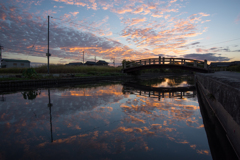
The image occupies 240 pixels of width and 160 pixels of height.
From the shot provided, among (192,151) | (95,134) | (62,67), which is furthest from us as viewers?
(62,67)

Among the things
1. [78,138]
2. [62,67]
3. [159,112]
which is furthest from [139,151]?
[62,67]

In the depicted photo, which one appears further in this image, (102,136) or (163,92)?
(163,92)

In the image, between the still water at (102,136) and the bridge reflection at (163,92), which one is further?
the bridge reflection at (163,92)

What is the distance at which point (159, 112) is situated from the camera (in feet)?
19.0

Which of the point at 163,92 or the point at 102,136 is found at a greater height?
the point at 163,92

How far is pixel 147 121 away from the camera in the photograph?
4.76 metres

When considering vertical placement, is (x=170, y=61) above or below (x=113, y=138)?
above

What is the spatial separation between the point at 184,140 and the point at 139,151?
1246 mm

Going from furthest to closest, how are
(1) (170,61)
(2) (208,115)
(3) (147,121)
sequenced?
(1) (170,61) → (2) (208,115) → (3) (147,121)

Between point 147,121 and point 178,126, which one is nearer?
point 178,126

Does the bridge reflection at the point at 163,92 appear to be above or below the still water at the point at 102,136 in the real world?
above

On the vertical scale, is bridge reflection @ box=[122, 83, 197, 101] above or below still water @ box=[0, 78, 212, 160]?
above

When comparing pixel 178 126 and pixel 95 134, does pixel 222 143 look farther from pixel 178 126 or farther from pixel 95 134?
pixel 95 134

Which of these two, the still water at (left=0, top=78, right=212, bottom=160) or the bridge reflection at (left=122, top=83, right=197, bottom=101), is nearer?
the still water at (left=0, top=78, right=212, bottom=160)
